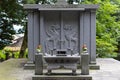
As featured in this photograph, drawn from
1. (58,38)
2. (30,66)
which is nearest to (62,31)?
(58,38)

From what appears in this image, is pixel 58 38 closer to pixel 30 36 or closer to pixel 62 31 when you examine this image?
pixel 62 31

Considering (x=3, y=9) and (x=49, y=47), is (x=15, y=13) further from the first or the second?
(x=49, y=47)

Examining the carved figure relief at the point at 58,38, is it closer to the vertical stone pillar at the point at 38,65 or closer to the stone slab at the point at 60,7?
the stone slab at the point at 60,7

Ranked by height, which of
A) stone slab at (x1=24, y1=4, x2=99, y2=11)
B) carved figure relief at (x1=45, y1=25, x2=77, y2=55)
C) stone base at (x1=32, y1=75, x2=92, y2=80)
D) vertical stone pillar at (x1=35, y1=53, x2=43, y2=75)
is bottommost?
stone base at (x1=32, y1=75, x2=92, y2=80)

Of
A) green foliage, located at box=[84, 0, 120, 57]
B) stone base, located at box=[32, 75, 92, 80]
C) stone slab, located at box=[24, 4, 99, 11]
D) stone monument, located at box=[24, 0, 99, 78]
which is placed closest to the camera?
stone base, located at box=[32, 75, 92, 80]

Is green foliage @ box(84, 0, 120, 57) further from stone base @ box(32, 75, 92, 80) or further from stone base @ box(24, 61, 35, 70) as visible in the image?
stone base @ box(32, 75, 92, 80)

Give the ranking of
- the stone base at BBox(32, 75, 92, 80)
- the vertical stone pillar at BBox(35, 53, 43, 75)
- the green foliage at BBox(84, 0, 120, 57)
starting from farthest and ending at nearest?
the green foliage at BBox(84, 0, 120, 57)
the vertical stone pillar at BBox(35, 53, 43, 75)
the stone base at BBox(32, 75, 92, 80)

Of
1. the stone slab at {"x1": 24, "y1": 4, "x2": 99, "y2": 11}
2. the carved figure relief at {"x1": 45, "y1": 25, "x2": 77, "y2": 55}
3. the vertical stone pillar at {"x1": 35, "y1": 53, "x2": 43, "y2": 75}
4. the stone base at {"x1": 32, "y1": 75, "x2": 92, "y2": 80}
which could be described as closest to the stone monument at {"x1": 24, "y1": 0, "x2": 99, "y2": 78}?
the carved figure relief at {"x1": 45, "y1": 25, "x2": 77, "y2": 55}

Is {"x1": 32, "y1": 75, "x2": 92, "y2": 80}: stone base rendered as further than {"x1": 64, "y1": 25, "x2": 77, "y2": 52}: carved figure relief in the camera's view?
No

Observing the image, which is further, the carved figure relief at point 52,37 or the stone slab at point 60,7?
the carved figure relief at point 52,37

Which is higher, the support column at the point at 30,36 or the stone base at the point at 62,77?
the support column at the point at 30,36

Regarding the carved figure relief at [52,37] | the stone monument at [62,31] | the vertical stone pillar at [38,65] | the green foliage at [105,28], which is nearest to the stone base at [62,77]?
the vertical stone pillar at [38,65]

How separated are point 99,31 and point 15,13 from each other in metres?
4.87

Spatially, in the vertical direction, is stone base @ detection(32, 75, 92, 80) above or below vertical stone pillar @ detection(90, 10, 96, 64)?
below
